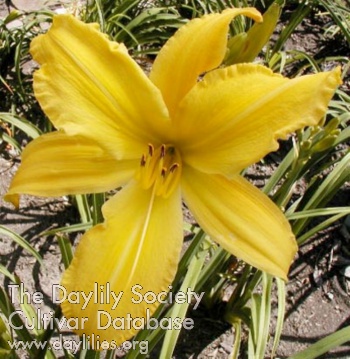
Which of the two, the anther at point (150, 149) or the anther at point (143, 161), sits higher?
the anther at point (150, 149)

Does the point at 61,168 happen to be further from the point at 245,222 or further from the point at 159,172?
the point at 245,222

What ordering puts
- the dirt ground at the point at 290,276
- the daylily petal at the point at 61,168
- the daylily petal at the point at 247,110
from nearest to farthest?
the daylily petal at the point at 247,110, the daylily petal at the point at 61,168, the dirt ground at the point at 290,276

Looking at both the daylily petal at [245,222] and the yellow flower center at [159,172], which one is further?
the yellow flower center at [159,172]

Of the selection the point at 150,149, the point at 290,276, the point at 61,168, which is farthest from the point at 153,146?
the point at 290,276

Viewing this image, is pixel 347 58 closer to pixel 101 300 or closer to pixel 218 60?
pixel 218 60

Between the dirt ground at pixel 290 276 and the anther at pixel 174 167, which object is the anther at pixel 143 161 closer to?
the anther at pixel 174 167

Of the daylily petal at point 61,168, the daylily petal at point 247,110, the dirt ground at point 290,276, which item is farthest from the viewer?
the dirt ground at point 290,276

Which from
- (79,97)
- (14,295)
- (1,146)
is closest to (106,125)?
(79,97)

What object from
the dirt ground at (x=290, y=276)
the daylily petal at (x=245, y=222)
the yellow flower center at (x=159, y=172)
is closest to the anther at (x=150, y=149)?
the yellow flower center at (x=159, y=172)
